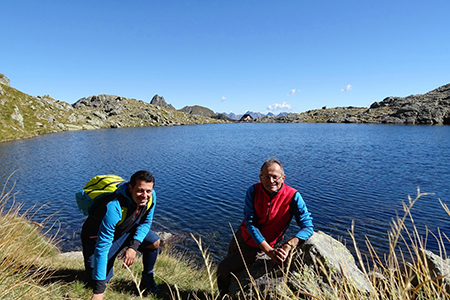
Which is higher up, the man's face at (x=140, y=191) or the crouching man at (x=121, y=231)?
the man's face at (x=140, y=191)

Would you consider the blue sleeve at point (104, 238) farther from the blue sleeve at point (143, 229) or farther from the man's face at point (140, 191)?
the blue sleeve at point (143, 229)

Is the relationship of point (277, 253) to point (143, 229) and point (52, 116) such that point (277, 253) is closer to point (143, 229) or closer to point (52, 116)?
point (143, 229)

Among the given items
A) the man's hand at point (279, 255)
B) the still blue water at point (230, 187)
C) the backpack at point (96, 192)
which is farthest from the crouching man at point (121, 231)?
the still blue water at point (230, 187)

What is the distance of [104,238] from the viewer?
5000mm

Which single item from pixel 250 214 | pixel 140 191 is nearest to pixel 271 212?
pixel 250 214

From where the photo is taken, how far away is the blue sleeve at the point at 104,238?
195 inches

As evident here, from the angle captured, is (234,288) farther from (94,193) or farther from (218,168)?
(218,168)

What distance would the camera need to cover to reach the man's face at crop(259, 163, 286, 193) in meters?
5.10

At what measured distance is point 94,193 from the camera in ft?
17.1

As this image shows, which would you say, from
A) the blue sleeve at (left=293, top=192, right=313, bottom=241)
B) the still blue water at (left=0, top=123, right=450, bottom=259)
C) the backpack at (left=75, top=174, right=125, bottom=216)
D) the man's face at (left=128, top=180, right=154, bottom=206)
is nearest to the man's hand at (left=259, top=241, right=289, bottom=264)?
the blue sleeve at (left=293, top=192, right=313, bottom=241)

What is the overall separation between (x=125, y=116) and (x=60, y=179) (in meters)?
112

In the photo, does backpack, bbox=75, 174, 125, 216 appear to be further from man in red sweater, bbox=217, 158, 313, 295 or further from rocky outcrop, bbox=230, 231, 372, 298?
rocky outcrop, bbox=230, 231, 372, 298

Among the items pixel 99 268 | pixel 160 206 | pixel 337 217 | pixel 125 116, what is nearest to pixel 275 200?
pixel 99 268

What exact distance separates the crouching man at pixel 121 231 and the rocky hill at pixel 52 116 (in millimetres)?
56452
